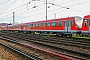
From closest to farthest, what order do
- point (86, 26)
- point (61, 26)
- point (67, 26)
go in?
point (86, 26)
point (67, 26)
point (61, 26)

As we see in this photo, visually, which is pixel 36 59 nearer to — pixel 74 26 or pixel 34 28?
pixel 74 26

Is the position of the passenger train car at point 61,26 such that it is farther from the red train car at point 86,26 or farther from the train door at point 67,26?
the red train car at point 86,26

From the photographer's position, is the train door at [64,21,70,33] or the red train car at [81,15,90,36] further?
the train door at [64,21,70,33]

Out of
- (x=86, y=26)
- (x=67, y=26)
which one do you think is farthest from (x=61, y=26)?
(x=86, y=26)

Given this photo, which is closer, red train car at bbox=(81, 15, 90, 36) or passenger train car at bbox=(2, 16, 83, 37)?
red train car at bbox=(81, 15, 90, 36)

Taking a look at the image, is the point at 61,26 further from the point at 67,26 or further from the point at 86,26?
the point at 86,26

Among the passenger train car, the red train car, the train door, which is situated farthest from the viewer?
the train door

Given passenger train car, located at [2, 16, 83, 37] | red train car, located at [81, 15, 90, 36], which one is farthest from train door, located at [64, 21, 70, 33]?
red train car, located at [81, 15, 90, 36]

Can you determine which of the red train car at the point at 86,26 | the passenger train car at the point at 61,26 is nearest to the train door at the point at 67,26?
the passenger train car at the point at 61,26

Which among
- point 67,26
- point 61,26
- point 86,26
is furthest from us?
point 61,26

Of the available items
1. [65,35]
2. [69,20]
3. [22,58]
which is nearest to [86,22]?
[69,20]

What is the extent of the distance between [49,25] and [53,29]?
1798mm

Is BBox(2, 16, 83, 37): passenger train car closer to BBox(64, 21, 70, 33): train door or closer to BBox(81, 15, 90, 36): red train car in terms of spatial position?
BBox(64, 21, 70, 33): train door

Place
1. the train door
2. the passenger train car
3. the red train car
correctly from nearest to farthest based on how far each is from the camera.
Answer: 1. the red train car
2. the passenger train car
3. the train door
